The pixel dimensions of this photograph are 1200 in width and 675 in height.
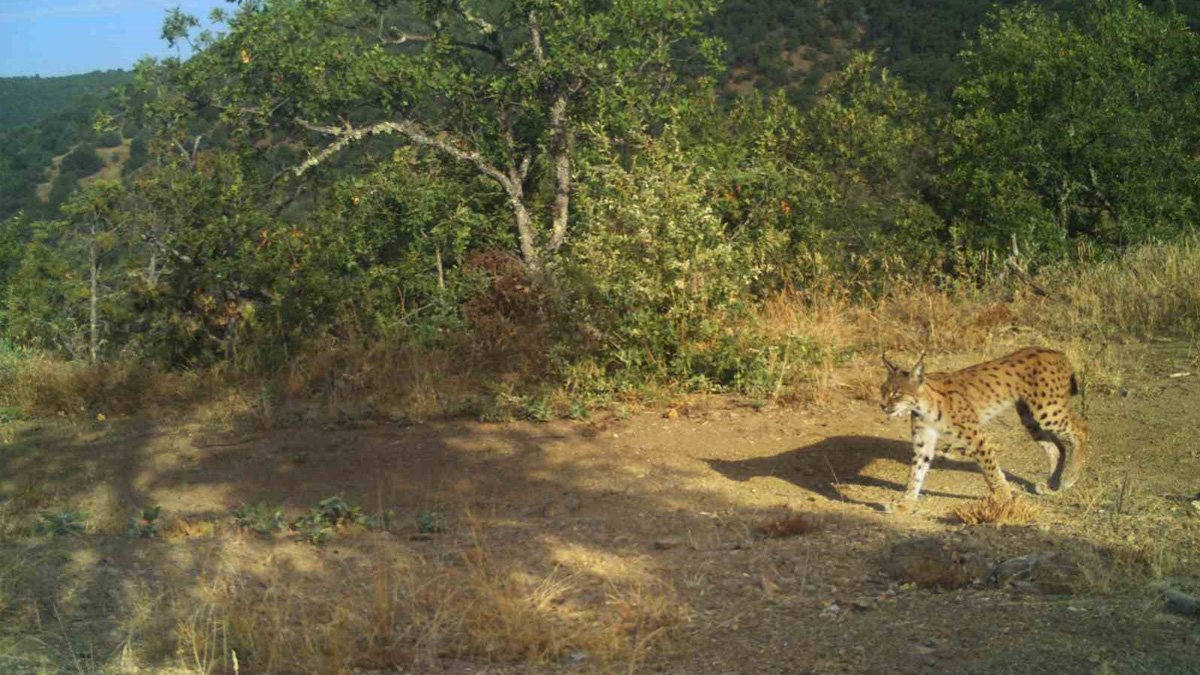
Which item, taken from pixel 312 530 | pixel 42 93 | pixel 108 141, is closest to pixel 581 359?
pixel 312 530

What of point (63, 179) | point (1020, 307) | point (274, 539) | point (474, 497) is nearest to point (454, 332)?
point (474, 497)

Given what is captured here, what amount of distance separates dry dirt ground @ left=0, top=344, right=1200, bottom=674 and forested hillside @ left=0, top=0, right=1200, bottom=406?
137 cm

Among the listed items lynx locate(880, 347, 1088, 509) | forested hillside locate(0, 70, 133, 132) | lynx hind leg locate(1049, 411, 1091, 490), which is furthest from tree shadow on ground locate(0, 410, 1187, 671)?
forested hillside locate(0, 70, 133, 132)

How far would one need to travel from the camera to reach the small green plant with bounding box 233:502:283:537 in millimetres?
6860

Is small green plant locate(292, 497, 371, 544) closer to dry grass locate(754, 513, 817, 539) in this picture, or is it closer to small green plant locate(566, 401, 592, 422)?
dry grass locate(754, 513, 817, 539)

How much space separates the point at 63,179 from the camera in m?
34.9

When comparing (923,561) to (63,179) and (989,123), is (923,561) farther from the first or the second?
(63,179)

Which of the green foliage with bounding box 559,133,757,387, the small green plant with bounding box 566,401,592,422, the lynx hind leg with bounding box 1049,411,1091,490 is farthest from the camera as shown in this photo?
the green foliage with bounding box 559,133,757,387

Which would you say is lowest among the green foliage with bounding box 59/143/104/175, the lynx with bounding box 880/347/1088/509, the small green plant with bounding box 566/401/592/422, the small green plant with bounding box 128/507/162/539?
the small green plant with bounding box 128/507/162/539

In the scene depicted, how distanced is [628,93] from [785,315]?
275cm

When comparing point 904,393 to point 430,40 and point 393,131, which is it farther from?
point 430,40

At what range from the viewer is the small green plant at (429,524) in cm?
700

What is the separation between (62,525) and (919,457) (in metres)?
5.07

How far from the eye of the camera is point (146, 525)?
7031 mm
